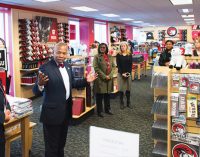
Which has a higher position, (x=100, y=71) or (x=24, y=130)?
(x=100, y=71)

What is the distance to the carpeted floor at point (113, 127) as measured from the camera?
3.82 meters

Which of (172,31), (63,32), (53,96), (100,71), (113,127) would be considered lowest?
(113,127)

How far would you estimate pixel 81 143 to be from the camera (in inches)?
162

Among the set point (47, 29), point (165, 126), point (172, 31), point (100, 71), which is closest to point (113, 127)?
point (100, 71)

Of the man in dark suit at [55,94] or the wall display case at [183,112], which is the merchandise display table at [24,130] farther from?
the wall display case at [183,112]

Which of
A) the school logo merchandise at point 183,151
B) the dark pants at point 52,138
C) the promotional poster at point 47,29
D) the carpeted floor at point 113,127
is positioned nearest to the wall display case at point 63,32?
the promotional poster at point 47,29

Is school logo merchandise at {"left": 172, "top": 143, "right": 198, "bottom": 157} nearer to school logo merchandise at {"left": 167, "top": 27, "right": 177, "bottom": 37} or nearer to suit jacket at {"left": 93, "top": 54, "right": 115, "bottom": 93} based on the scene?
suit jacket at {"left": 93, "top": 54, "right": 115, "bottom": 93}

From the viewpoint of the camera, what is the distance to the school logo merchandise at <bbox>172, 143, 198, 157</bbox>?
253 cm

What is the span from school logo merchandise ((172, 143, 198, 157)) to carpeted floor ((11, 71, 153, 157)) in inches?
41.4

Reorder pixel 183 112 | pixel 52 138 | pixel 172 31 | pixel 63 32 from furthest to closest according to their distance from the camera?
pixel 172 31 < pixel 63 32 < pixel 52 138 < pixel 183 112

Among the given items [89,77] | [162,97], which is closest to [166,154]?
[162,97]

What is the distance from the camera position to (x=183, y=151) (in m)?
2.59

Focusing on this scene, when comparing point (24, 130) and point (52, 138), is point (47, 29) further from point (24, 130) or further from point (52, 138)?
point (52, 138)

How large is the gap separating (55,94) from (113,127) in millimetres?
2364
